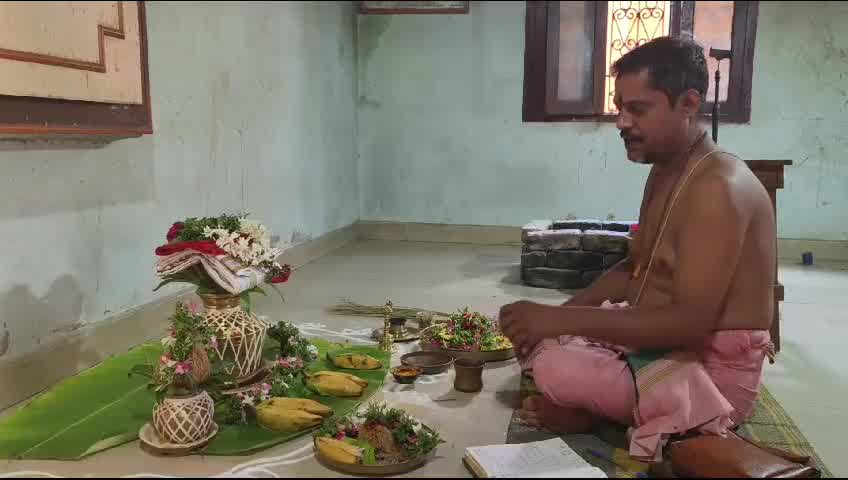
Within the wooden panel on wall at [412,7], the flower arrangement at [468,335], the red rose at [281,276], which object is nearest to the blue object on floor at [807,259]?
the wooden panel on wall at [412,7]

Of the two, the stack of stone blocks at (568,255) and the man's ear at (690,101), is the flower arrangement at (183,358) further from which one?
the stack of stone blocks at (568,255)

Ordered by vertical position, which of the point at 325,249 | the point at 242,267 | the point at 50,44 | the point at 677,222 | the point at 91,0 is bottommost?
the point at 325,249

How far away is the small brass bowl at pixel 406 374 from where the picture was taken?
2922 millimetres

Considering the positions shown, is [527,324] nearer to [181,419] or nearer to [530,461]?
[530,461]

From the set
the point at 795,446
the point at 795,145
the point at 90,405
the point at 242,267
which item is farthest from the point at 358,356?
the point at 795,145

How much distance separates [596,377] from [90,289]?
7.42 feet

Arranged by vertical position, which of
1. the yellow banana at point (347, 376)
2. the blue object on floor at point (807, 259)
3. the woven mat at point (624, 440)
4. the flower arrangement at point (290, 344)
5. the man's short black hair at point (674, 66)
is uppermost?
the man's short black hair at point (674, 66)

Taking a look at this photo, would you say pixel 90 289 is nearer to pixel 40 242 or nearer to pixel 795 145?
pixel 40 242

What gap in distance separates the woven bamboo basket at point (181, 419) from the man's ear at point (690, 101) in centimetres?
180

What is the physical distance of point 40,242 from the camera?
294 cm

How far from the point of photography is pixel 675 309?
211 cm

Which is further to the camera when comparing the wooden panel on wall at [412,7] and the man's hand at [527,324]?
the wooden panel on wall at [412,7]

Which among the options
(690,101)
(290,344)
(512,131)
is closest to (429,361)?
(290,344)

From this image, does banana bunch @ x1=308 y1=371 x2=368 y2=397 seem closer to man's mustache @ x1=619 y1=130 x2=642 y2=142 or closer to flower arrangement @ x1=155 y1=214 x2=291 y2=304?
flower arrangement @ x1=155 y1=214 x2=291 y2=304
